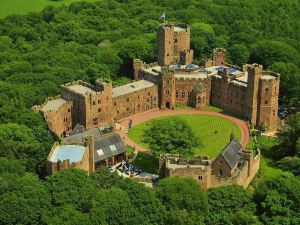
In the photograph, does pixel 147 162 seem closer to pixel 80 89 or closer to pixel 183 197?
pixel 183 197

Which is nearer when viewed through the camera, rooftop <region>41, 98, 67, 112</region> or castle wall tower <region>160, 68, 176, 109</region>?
rooftop <region>41, 98, 67, 112</region>

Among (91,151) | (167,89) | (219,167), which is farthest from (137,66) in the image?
(219,167)

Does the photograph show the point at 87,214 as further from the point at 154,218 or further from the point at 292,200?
the point at 292,200

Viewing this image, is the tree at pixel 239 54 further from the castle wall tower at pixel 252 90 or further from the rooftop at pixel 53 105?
the rooftop at pixel 53 105

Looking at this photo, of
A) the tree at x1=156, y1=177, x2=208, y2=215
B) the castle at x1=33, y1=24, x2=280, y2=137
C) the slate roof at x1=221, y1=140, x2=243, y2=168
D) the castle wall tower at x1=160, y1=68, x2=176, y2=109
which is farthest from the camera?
the castle wall tower at x1=160, y1=68, x2=176, y2=109

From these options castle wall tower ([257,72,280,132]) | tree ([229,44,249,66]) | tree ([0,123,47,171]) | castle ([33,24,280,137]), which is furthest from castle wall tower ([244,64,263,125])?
tree ([0,123,47,171])

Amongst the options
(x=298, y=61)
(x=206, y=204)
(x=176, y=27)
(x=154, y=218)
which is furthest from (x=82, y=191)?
(x=298, y=61)

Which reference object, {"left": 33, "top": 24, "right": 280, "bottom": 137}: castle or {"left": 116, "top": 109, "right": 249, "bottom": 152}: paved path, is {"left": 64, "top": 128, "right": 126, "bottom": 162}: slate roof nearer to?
{"left": 116, "top": 109, "right": 249, "bottom": 152}: paved path

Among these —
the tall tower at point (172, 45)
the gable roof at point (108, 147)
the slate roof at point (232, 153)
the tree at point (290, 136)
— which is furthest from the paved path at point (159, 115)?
the tall tower at point (172, 45)
